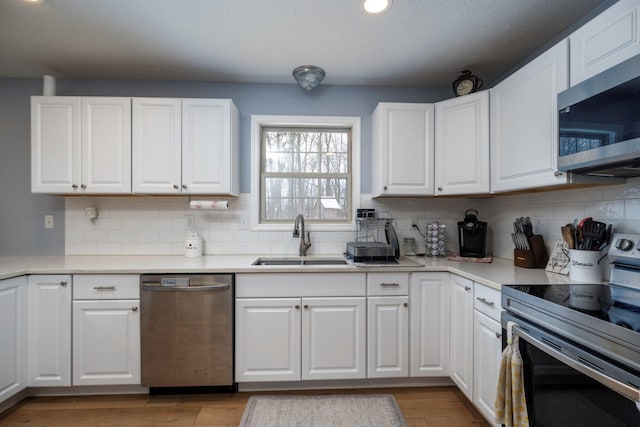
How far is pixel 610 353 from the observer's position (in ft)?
3.12

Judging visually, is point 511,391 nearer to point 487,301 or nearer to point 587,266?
point 487,301

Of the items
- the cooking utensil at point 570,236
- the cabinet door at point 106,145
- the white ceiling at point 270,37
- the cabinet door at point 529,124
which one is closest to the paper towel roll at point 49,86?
the white ceiling at point 270,37

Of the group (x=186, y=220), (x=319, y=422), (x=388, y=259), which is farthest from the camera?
(x=186, y=220)

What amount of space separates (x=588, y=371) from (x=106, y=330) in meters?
2.54

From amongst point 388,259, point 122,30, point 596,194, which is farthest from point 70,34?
point 596,194

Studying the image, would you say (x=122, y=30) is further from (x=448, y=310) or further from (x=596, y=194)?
(x=596, y=194)

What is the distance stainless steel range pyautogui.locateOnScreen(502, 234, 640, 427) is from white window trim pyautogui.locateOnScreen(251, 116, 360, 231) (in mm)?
1488

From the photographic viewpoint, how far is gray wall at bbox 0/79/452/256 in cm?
252

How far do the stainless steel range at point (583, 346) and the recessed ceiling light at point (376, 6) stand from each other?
1643mm

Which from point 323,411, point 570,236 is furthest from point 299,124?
point 323,411

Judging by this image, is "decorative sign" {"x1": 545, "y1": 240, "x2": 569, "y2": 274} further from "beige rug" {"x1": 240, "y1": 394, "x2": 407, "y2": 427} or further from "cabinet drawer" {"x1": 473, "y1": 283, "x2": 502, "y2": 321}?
"beige rug" {"x1": 240, "y1": 394, "x2": 407, "y2": 427}

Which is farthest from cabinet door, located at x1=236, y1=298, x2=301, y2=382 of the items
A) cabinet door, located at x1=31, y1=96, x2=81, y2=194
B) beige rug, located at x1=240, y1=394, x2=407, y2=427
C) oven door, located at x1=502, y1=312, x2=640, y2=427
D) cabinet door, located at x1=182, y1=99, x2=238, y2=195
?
cabinet door, located at x1=31, y1=96, x2=81, y2=194

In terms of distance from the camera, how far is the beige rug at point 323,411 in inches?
70.4

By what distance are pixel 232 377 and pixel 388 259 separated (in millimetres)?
1390
